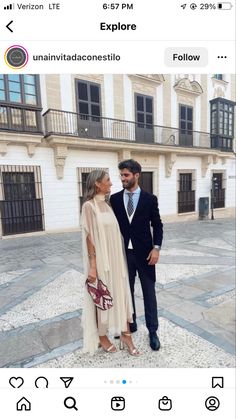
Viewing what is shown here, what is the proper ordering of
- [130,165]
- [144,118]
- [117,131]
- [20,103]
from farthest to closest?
[144,118]
[117,131]
[20,103]
[130,165]

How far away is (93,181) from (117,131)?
8470 mm

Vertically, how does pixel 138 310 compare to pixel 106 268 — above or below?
below

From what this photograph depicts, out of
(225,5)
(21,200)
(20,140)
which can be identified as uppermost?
(20,140)

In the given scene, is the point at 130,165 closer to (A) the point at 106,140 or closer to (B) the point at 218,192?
(A) the point at 106,140

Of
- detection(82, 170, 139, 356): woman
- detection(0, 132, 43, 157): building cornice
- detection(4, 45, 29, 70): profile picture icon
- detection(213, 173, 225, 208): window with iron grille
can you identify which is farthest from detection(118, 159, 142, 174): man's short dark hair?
detection(213, 173, 225, 208): window with iron grille

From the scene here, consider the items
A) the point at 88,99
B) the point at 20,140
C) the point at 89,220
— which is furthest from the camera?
the point at 88,99

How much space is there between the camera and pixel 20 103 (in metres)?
7.66

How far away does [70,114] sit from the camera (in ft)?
28.2

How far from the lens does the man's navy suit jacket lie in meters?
2.04

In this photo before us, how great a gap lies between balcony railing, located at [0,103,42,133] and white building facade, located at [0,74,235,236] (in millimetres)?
31

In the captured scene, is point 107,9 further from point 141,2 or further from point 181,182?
point 181,182
